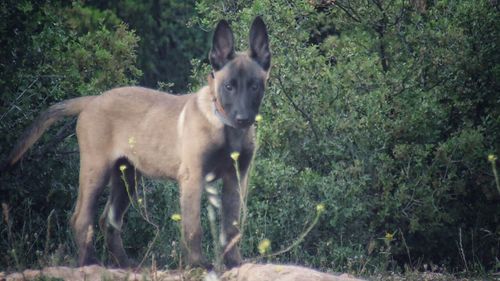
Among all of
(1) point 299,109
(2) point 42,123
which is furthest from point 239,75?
(1) point 299,109

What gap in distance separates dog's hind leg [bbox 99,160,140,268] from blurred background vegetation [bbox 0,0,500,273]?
1.19 metres

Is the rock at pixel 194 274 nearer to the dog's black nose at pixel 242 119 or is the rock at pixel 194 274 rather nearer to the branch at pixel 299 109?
the dog's black nose at pixel 242 119

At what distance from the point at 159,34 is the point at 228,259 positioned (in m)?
14.9

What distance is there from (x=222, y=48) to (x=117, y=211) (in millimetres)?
2071

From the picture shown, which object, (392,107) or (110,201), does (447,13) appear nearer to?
(392,107)

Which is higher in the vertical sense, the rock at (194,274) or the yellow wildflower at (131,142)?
the yellow wildflower at (131,142)

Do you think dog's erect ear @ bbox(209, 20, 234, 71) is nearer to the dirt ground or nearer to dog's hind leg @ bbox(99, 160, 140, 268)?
dog's hind leg @ bbox(99, 160, 140, 268)

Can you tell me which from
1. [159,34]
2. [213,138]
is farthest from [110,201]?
[159,34]

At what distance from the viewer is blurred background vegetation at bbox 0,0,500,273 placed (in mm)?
11297

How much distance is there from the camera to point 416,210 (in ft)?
39.1

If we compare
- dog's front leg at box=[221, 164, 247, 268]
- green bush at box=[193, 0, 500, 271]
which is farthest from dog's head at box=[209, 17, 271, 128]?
green bush at box=[193, 0, 500, 271]

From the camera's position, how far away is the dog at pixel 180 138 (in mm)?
8805

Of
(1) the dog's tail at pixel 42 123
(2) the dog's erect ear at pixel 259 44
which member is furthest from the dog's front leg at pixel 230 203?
(1) the dog's tail at pixel 42 123

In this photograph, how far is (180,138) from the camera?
30.2 ft
